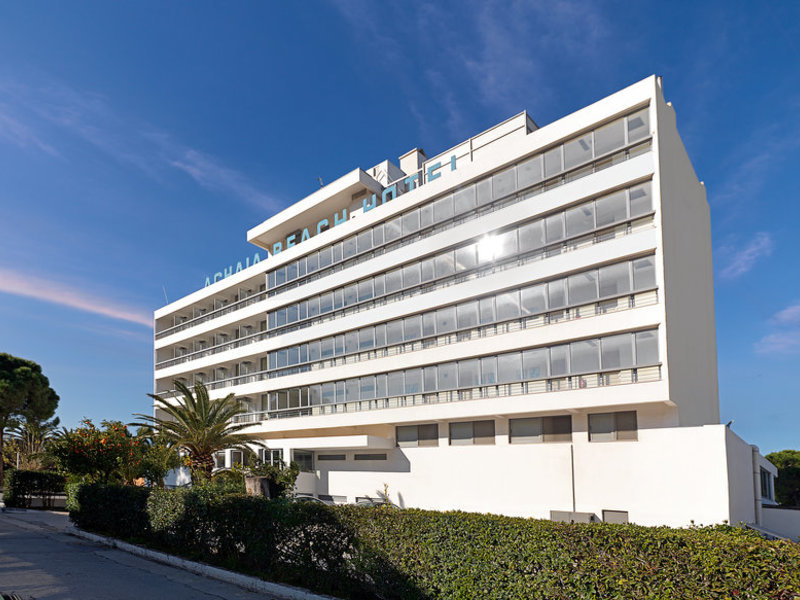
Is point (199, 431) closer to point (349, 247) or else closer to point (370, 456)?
point (370, 456)

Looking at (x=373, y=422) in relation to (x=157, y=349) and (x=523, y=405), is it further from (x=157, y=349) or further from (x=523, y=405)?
(x=157, y=349)

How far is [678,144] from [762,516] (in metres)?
16.6

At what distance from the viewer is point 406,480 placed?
32.0 meters

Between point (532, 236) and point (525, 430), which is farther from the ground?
point (532, 236)

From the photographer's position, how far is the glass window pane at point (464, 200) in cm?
3017

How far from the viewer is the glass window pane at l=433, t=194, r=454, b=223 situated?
1227 inches

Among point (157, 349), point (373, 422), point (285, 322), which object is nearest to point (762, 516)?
point (373, 422)

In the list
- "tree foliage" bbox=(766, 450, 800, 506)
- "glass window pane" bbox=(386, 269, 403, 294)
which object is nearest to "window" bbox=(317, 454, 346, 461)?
"glass window pane" bbox=(386, 269, 403, 294)

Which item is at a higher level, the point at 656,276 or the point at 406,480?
the point at 656,276

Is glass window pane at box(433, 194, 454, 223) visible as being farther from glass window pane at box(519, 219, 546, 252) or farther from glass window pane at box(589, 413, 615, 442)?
glass window pane at box(589, 413, 615, 442)

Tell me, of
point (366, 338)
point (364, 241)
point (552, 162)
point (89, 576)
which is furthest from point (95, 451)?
point (552, 162)

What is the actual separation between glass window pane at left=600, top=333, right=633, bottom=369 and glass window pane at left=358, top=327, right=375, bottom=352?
14048mm

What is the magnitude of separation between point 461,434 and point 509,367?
5.15 m

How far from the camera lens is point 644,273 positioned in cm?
2361
